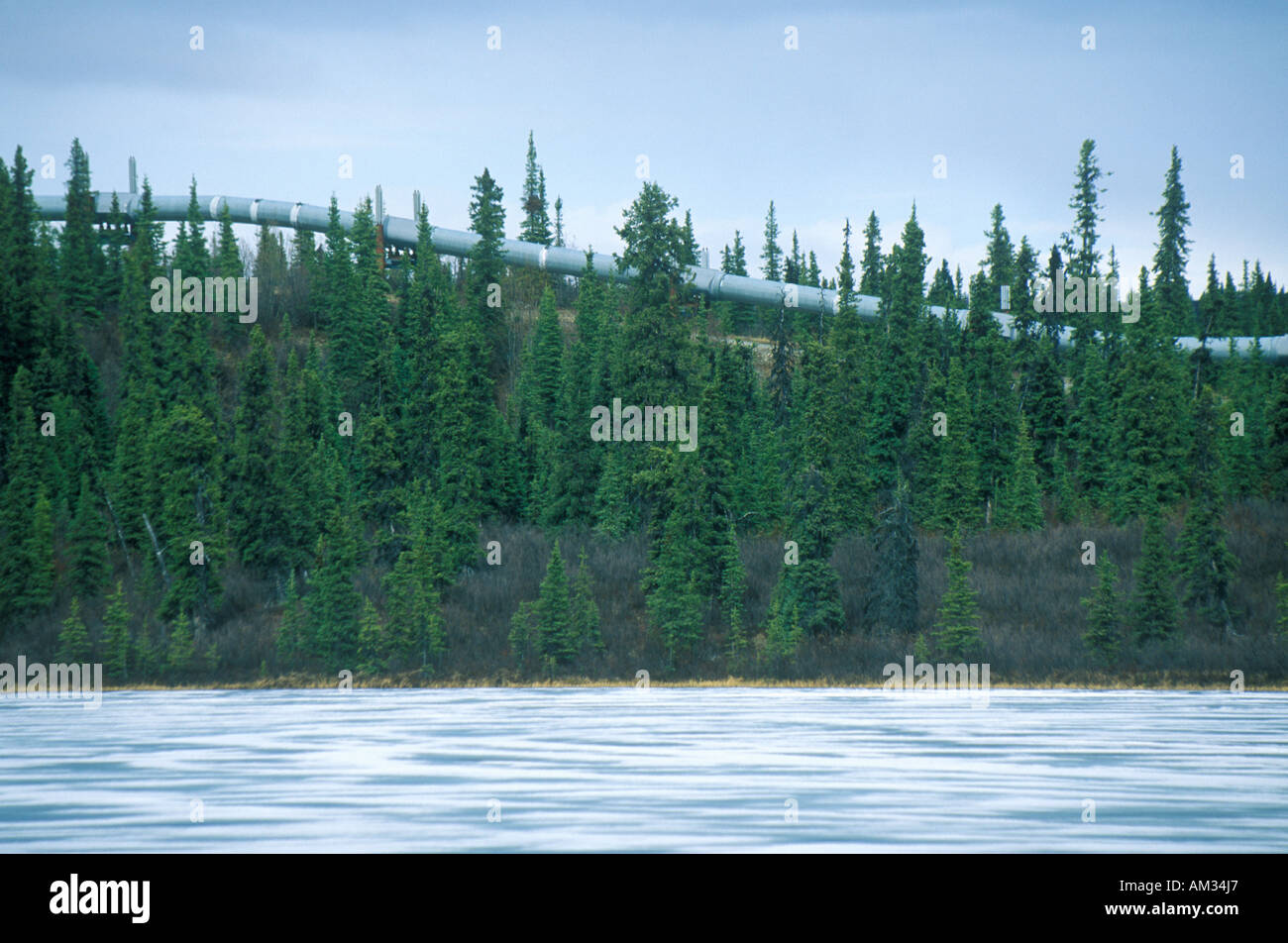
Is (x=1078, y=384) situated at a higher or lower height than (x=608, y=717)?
higher

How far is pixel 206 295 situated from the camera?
88.9 m

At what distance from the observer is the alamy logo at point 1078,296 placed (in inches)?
3083

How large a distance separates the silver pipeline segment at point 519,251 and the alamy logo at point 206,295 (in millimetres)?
7447

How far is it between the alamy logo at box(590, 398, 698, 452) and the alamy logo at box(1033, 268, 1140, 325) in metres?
32.3

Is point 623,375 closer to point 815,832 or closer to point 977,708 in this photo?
point 977,708

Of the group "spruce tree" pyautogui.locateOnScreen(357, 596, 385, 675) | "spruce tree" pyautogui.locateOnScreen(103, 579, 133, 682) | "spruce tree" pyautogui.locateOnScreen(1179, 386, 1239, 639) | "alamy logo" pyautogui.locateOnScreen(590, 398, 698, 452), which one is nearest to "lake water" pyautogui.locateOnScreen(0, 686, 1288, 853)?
"spruce tree" pyautogui.locateOnScreen(357, 596, 385, 675)

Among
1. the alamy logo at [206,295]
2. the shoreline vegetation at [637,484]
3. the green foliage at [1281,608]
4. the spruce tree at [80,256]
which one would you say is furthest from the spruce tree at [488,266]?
the green foliage at [1281,608]

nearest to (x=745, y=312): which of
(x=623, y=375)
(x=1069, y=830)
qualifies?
(x=623, y=375)

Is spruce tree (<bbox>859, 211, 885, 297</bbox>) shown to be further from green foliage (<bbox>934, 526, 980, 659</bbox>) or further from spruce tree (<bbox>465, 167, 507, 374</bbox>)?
green foliage (<bbox>934, 526, 980, 659</bbox>)

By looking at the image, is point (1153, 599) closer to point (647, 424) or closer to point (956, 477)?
point (956, 477)

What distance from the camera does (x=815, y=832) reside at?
→ 14.4 metres
